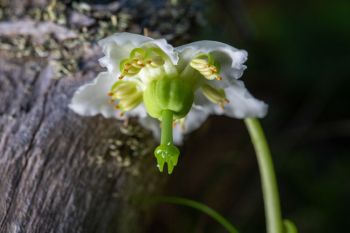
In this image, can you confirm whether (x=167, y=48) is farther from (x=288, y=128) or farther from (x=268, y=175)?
(x=288, y=128)

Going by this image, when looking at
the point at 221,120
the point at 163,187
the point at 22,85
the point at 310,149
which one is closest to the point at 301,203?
the point at 310,149

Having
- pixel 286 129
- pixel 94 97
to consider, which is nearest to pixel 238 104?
pixel 94 97

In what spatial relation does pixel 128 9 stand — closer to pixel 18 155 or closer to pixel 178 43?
pixel 178 43

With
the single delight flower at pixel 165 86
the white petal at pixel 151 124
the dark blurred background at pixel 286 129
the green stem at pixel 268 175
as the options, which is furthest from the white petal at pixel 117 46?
the dark blurred background at pixel 286 129

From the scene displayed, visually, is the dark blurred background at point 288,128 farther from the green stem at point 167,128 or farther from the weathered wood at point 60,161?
the green stem at point 167,128

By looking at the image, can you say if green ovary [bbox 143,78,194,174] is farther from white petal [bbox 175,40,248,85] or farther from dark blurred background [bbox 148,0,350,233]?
dark blurred background [bbox 148,0,350,233]

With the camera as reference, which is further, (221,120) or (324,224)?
(221,120)
